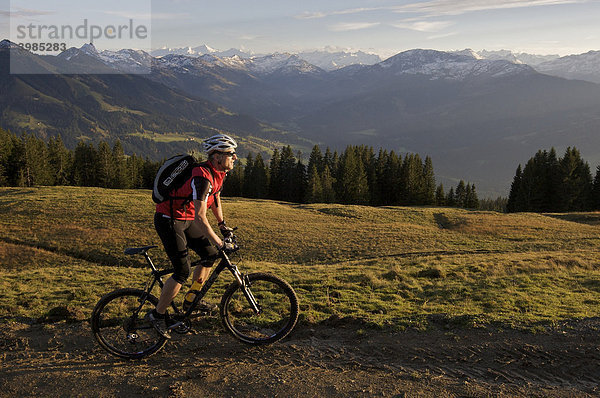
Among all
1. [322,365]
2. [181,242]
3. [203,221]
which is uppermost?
[203,221]

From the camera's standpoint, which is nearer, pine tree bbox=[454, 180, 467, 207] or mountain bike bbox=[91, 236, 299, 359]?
mountain bike bbox=[91, 236, 299, 359]

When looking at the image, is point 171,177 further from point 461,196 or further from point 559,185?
point 461,196

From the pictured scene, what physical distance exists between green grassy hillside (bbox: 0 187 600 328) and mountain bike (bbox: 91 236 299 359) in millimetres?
1635

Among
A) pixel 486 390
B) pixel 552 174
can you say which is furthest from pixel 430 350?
pixel 552 174

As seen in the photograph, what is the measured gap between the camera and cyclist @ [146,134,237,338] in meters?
6.60

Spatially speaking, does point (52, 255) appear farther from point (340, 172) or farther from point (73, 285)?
point (340, 172)

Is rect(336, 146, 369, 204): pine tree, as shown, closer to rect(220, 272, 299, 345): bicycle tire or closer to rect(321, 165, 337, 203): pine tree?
rect(321, 165, 337, 203): pine tree

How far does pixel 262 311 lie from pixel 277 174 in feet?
289

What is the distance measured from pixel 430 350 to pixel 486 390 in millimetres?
1390

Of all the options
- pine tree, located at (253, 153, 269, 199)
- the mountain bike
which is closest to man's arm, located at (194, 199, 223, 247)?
the mountain bike

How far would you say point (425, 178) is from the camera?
312 ft

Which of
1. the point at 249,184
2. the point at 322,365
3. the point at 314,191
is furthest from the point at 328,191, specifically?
the point at 322,365

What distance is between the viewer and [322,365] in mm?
6562

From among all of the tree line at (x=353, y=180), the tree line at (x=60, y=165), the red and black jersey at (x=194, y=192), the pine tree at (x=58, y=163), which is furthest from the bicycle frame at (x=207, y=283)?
the pine tree at (x=58, y=163)
